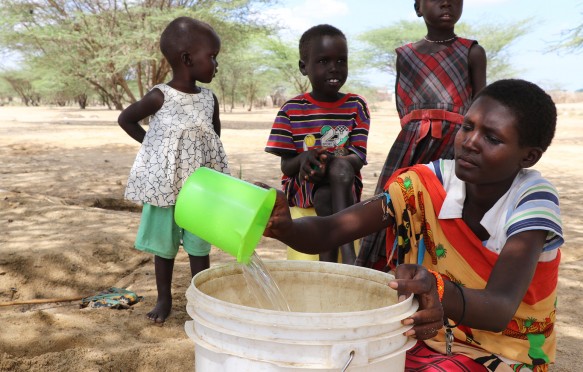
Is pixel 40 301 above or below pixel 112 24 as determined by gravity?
below

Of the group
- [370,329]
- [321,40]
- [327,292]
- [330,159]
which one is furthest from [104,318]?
[370,329]

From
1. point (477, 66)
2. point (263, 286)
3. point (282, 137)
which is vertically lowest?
point (263, 286)

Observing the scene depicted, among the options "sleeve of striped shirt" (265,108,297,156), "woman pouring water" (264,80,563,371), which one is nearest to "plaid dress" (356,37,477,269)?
"sleeve of striped shirt" (265,108,297,156)

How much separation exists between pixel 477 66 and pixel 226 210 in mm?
1537

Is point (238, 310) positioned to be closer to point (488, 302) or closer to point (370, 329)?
point (370, 329)

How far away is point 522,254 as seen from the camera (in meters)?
1.14

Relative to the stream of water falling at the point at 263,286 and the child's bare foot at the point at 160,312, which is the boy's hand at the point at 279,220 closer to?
the stream of water falling at the point at 263,286

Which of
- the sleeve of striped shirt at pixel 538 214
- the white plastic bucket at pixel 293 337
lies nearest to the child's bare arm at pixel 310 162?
the sleeve of striped shirt at pixel 538 214

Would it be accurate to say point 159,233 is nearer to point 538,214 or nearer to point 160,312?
point 160,312

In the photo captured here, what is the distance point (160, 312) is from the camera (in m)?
2.30

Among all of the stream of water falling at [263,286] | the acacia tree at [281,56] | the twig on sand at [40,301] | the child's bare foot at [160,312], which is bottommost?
the twig on sand at [40,301]

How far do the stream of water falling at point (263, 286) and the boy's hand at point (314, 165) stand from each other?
2.83 ft

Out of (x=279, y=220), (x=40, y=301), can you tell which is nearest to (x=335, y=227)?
(x=279, y=220)

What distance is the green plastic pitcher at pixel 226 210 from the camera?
3.39 feet
